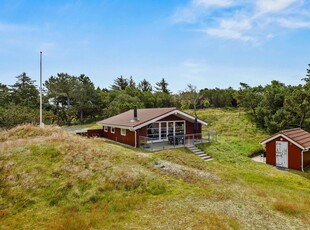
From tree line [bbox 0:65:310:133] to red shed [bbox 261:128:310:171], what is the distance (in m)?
8.49

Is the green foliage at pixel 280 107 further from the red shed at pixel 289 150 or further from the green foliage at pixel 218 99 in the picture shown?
the green foliage at pixel 218 99

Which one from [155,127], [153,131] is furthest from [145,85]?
[153,131]

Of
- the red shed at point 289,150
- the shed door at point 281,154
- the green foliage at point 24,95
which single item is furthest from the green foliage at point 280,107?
the green foliage at point 24,95

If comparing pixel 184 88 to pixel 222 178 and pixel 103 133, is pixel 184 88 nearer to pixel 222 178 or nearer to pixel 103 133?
pixel 103 133

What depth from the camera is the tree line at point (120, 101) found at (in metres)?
26.9

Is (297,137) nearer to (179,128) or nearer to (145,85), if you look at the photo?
(179,128)

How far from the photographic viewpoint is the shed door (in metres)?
17.9

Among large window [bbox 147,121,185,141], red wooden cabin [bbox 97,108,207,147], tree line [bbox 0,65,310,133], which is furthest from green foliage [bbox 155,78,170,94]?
large window [bbox 147,121,185,141]

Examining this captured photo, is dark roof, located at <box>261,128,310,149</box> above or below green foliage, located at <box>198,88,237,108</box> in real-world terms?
below

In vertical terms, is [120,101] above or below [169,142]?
above

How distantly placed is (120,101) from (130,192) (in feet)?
123

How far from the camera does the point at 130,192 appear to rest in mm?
10023

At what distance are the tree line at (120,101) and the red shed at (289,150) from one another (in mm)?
8486

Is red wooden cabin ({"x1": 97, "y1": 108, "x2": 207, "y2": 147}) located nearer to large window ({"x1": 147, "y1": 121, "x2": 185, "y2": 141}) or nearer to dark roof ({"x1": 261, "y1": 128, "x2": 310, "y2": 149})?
large window ({"x1": 147, "y1": 121, "x2": 185, "y2": 141})
